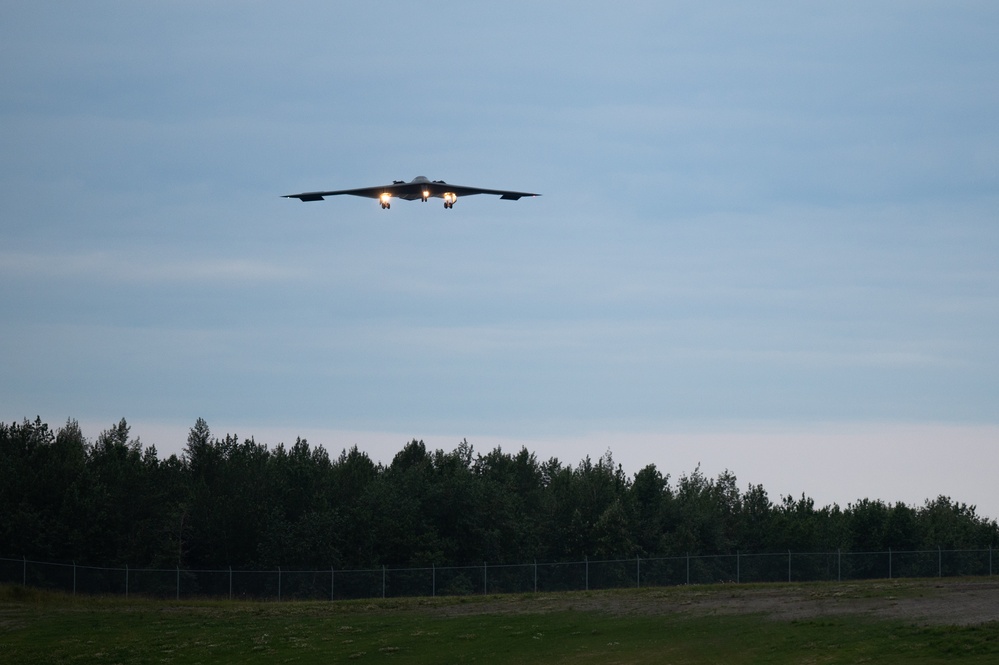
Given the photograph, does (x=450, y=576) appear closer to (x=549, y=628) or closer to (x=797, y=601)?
(x=549, y=628)

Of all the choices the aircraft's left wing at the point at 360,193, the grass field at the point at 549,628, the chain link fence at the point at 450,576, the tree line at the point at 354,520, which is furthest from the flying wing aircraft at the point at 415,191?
the tree line at the point at 354,520

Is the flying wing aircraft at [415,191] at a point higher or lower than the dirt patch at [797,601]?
higher

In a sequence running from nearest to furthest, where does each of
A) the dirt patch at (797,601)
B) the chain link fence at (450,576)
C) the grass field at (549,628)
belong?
the grass field at (549,628)
the dirt patch at (797,601)
the chain link fence at (450,576)

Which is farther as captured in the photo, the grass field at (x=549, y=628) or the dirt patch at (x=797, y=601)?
the dirt patch at (x=797, y=601)

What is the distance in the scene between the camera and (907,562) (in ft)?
270

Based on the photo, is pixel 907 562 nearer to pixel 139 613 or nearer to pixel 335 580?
pixel 335 580

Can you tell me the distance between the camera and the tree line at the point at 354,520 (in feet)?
294

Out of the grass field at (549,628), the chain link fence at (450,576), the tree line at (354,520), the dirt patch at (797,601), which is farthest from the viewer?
the tree line at (354,520)

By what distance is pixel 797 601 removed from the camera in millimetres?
56156

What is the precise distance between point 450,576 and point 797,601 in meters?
31.3

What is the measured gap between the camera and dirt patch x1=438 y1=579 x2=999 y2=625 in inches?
1943

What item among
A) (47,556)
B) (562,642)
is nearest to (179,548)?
(47,556)

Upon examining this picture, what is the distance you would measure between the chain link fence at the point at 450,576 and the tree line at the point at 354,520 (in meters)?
9.28

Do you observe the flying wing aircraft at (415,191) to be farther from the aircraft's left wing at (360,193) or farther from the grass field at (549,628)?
the grass field at (549,628)
